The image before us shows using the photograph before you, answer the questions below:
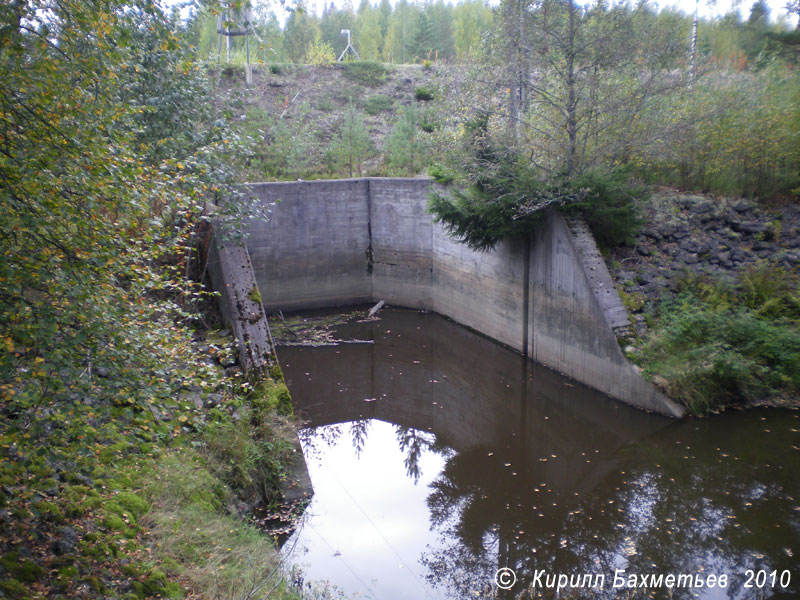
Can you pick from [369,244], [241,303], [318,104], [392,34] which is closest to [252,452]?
[241,303]

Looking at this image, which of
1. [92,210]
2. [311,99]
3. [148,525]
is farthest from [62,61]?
[311,99]

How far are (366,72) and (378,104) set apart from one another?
2298 mm

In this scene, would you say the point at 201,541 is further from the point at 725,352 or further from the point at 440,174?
the point at 440,174

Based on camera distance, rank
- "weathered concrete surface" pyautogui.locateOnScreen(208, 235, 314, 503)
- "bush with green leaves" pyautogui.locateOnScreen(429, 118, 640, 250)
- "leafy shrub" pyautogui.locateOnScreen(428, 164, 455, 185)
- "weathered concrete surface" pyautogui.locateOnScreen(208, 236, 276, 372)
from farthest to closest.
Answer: "leafy shrub" pyautogui.locateOnScreen(428, 164, 455, 185) < "bush with green leaves" pyautogui.locateOnScreen(429, 118, 640, 250) < "weathered concrete surface" pyautogui.locateOnScreen(208, 236, 276, 372) < "weathered concrete surface" pyautogui.locateOnScreen(208, 235, 314, 503)

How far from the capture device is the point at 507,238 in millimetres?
11680

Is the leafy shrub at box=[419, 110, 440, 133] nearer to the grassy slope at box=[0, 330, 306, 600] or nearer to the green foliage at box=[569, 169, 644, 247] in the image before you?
the green foliage at box=[569, 169, 644, 247]

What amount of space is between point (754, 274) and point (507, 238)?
4.00 metres

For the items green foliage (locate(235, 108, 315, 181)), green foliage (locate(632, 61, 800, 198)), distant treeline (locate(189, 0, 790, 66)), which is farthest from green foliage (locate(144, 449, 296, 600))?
distant treeline (locate(189, 0, 790, 66))

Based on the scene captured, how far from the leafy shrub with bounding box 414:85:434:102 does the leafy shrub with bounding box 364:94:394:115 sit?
0.90 metres

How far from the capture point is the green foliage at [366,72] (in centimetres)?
2266

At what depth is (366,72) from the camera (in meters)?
22.9

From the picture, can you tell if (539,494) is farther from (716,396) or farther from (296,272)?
(296,272)

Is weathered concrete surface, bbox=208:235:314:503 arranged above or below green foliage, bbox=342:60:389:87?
below

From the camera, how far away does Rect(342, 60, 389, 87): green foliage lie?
22.7 metres
